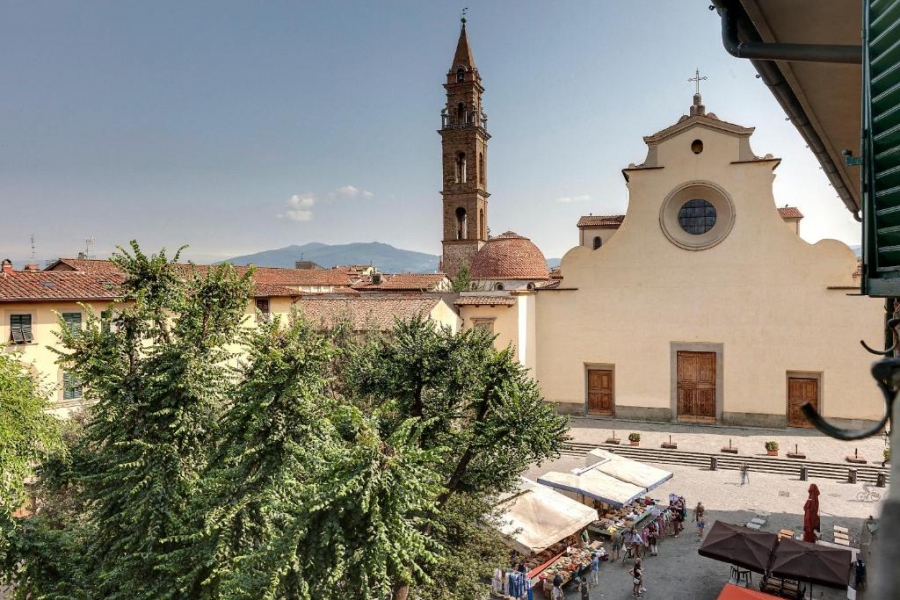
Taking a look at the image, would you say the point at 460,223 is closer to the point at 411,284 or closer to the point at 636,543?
the point at 411,284

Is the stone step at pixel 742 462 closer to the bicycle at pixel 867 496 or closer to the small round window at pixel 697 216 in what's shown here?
the bicycle at pixel 867 496

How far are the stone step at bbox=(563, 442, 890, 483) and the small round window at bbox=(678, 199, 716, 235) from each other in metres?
11.5

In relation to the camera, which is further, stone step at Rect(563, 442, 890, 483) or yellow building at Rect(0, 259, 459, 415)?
stone step at Rect(563, 442, 890, 483)

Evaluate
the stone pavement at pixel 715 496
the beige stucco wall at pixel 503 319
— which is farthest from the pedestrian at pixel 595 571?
the beige stucco wall at pixel 503 319

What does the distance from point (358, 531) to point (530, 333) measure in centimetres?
2354

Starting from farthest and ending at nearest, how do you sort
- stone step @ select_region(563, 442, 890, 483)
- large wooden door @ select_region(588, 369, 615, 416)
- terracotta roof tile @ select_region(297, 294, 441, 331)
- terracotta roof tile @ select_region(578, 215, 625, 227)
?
1. terracotta roof tile @ select_region(578, 215, 625, 227)
2. large wooden door @ select_region(588, 369, 615, 416)
3. terracotta roof tile @ select_region(297, 294, 441, 331)
4. stone step @ select_region(563, 442, 890, 483)

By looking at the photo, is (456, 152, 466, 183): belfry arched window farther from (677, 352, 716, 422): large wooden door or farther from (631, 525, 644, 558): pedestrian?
(631, 525, 644, 558): pedestrian

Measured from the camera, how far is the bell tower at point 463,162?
56.8 metres

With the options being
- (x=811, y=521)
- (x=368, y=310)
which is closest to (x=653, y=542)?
(x=811, y=521)

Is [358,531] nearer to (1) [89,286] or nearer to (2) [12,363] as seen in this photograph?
(2) [12,363]

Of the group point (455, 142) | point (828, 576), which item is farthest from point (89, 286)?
point (455, 142)

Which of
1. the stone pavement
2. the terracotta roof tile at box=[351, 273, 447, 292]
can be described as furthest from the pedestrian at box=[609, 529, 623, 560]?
the terracotta roof tile at box=[351, 273, 447, 292]

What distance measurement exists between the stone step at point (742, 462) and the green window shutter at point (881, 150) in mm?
19133

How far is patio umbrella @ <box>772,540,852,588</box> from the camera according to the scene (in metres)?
12.1
